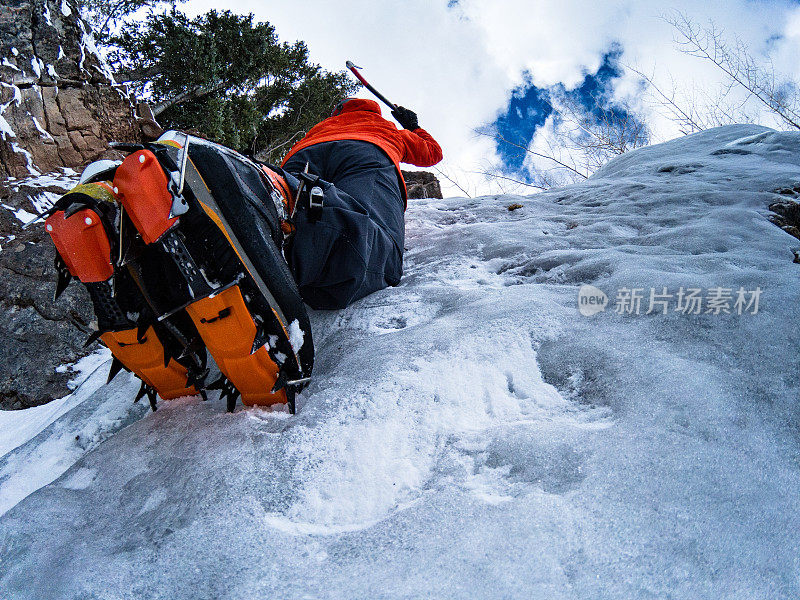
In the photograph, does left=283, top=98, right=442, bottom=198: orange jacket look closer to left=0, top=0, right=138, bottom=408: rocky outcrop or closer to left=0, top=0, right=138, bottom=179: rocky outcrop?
left=0, top=0, right=138, bottom=408: rocky outcrop

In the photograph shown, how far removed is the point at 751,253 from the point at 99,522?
6.73 feet

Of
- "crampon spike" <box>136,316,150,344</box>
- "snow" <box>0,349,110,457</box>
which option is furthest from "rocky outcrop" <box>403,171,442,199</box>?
"crampon spike" <box>136,316,150,344</box>

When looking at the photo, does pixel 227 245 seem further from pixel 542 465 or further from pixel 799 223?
pixel 799 223

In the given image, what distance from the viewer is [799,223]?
1.96m

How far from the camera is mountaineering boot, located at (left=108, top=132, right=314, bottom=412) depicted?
0.87m

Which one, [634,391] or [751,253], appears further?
[751,253]

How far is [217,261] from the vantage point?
928mm

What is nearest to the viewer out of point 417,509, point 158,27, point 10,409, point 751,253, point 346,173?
point 417,509

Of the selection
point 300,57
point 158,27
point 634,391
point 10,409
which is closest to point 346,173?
point 634,391

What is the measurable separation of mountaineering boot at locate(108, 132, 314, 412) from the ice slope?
0.14 meters

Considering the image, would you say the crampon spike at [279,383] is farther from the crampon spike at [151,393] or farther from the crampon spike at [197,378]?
the crampon spike at [151,393]

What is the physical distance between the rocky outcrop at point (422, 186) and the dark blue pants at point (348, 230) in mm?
4024

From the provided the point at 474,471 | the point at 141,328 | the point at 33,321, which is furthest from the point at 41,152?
the point at 474,471

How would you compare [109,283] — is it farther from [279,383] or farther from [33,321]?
[33,321]
